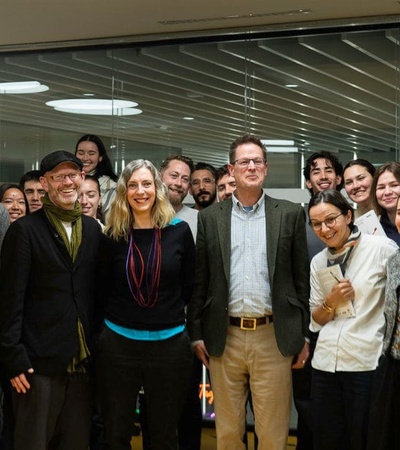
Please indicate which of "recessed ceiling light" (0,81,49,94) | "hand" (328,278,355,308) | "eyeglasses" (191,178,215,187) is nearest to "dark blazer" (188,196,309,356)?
"hand" (328,278,355,308)

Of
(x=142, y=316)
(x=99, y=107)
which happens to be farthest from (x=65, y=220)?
(x=99, y=107)

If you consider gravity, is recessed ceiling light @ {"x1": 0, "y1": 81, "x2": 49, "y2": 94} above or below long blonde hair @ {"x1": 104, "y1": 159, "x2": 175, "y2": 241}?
above

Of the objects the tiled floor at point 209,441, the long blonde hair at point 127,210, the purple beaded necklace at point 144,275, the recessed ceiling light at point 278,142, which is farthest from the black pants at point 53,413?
the recessed ceiling light at point 278,142

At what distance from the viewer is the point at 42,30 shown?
6.26 meters

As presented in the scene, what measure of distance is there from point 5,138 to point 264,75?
8.25ft

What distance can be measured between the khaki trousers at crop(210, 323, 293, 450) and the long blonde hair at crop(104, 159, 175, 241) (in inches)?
25.0

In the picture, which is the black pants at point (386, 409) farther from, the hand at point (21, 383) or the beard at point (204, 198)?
the beard at point (204, 198)

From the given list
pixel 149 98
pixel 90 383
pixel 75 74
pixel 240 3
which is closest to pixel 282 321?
pixel 90 383

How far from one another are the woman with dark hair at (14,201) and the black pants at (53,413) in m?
1.36

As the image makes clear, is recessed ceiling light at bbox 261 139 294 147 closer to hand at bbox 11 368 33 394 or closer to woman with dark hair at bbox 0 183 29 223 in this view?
woman with dark hair at bbox 0 183 29 223

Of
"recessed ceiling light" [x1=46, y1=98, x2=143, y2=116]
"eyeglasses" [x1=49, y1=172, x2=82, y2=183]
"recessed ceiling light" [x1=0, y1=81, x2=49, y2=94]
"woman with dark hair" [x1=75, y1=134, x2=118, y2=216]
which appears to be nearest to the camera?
"eyeglasses" [x1=49, y1=172, x2=82, y2=183]

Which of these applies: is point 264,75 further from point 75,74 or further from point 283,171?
point 75,74

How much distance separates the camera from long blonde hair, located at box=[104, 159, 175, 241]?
12.1 feet

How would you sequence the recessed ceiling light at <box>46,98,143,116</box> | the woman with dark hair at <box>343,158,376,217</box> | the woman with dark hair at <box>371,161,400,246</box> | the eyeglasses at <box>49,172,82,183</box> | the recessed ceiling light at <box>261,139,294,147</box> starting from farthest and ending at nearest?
the recessed ceiling light at <box>46,98,143,116</box>, the recessed ceiling light at <box>261,139,294,147</box>, the woman with dark hair at <box>343,158,376,217</box>, the woman with dark hair at <box>371,161,400,246</box>, the eyeglasses at <box>49,172,82,183</box>
